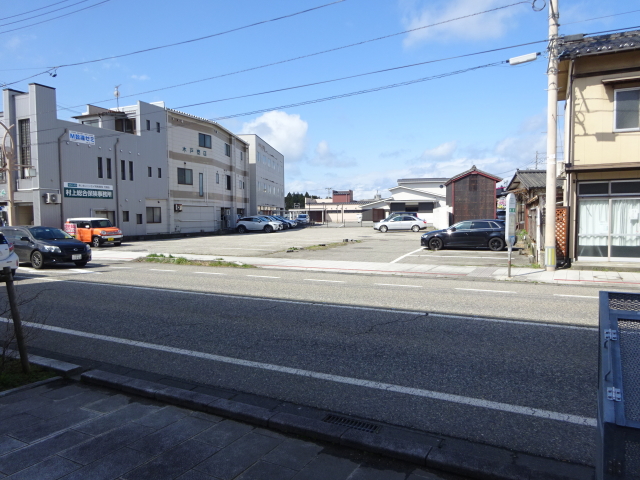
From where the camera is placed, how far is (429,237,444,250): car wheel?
23.2m

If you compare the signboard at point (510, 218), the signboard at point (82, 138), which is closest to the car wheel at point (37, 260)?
the signboard at point (510, 218)

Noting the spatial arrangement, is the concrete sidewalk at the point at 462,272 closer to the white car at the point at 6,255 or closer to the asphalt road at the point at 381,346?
the asphalt road at the point at 381,346

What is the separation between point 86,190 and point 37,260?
17.5 meters

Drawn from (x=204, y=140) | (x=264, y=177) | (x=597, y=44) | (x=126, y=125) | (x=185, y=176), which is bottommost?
(x=185, y=176)

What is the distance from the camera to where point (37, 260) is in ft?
53.7

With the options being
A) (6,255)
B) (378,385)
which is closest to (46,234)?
(6,255)

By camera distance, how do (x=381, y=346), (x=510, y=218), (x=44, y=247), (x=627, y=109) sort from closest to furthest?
(x=381, y=346), (x=510, y=218), (x=627, y=109), (x=44, y=247)

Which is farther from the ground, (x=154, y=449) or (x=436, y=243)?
(x=436, y=243)

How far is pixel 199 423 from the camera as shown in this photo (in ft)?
13.7

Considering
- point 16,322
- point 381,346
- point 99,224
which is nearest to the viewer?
point 16,322

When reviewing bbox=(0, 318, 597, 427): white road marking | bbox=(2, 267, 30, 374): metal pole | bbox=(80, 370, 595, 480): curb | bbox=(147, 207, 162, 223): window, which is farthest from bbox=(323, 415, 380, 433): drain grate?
bbox=(147, 207, 162, 223): window

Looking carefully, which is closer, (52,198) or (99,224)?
(99,224)

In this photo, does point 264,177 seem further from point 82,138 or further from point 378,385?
point 378,385

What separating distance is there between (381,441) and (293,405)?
117cm
